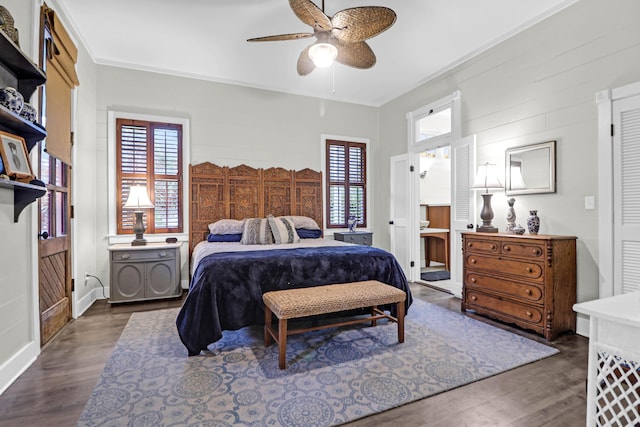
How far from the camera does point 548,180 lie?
316 cm

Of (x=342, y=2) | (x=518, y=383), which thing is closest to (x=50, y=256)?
(x=342, y=2)

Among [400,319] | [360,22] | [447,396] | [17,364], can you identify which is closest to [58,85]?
[17,364]

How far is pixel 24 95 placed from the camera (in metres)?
2.25

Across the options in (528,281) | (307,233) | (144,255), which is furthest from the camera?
(307,233)

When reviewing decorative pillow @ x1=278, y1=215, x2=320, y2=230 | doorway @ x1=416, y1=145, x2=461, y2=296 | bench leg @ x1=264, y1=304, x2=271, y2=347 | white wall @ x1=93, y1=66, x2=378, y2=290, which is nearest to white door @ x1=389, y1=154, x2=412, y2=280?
doorway @ x1=416, y1=145, x2=461, y2=296

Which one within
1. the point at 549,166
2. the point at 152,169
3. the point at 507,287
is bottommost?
the point at 507,287

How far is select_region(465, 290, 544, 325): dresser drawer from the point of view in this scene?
2840mm

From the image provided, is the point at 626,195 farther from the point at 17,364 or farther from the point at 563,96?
the point at 17,364

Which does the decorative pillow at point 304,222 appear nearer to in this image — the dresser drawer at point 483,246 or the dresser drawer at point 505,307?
the dresser drawer at point 483,246

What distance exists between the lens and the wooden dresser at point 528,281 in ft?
9.05

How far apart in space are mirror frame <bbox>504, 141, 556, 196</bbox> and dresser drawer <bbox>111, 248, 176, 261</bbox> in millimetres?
4047

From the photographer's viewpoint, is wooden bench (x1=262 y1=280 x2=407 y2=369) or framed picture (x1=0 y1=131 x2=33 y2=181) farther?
wooden bench (x1=262 y1=280 x2=407 y2=369)

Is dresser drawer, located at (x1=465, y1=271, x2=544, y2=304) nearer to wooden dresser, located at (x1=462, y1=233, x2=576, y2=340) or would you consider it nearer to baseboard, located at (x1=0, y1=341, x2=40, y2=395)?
wooden dresser, located at (x1=462, y1=233, x2=576, y2=340)

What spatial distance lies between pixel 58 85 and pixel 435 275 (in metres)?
5.67
